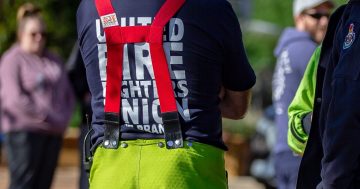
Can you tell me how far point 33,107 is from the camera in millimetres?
10242

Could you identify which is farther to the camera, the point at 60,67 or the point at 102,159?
the point at 60,67

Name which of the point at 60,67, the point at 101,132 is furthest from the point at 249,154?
the point at 101,132

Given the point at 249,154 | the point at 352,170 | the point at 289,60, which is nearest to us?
the point at 352,170

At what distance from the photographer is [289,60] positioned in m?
8.12

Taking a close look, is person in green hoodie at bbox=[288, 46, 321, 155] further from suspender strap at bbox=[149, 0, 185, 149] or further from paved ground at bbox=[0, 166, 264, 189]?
paved ground at bbox=[0, 166, 264, 189]

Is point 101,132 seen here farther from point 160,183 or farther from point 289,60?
point 289,60

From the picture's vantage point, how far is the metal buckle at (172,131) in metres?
5.21

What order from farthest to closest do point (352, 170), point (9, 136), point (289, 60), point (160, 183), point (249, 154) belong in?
point (249, 154) < point (9, 136) < point (289, 60) < point (160, 183) < point (352, 170)

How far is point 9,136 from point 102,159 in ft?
16.3

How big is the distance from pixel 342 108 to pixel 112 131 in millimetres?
1128

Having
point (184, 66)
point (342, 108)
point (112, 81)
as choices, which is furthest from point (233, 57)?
point (342, 108)

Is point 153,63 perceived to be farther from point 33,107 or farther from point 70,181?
point 70,181

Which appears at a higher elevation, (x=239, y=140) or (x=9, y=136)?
(x=9, y=136)

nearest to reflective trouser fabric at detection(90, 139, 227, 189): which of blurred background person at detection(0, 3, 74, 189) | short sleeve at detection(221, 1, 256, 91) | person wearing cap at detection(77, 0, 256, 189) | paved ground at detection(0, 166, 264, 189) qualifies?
person wearing cap at detection(77, 0, 256, 189)
